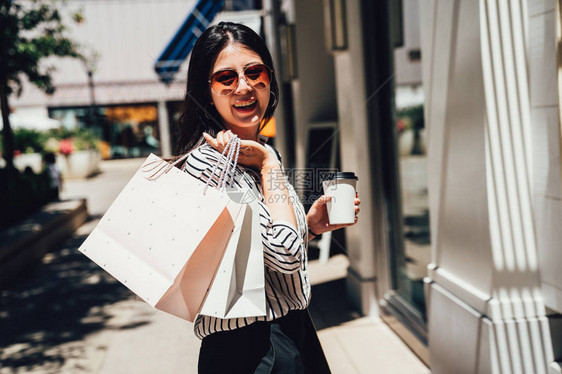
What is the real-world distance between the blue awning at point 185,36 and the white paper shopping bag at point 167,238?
8.78 metres

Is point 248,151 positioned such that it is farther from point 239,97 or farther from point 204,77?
point 204,77

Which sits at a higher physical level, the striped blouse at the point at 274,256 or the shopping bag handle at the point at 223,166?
the shopping bag handle at the point at 223,166

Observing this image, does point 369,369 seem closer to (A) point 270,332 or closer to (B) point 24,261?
(A) point 270,332

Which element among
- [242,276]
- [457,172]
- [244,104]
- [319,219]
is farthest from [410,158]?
[242,276]

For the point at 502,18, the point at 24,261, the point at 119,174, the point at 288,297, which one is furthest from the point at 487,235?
the point at 119,174

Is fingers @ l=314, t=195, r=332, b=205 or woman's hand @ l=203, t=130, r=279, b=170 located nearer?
woman's hand @ l=203, t=130, r=279, b=170

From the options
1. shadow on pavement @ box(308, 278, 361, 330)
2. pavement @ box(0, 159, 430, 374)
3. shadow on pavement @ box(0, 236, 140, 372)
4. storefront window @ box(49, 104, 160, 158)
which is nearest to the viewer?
pavement @ box(0, 159, 430, 374)

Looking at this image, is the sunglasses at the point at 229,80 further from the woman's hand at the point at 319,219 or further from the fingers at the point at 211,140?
the woman's hand at the point at 319,219

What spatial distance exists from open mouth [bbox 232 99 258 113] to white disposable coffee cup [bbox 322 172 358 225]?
1.12 ft

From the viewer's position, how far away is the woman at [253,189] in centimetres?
143

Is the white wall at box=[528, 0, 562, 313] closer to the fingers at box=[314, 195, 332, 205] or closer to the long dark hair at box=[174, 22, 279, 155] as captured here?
the fingers at box=[314, 195, 332, 205]

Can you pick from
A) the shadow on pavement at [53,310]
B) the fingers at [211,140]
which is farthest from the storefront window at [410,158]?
the fingers at [211,140]

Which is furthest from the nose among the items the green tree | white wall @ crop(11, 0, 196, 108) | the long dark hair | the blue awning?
white wall @ crop(11, 0, 196, 108)

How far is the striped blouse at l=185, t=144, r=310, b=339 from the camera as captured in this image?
1.39m
